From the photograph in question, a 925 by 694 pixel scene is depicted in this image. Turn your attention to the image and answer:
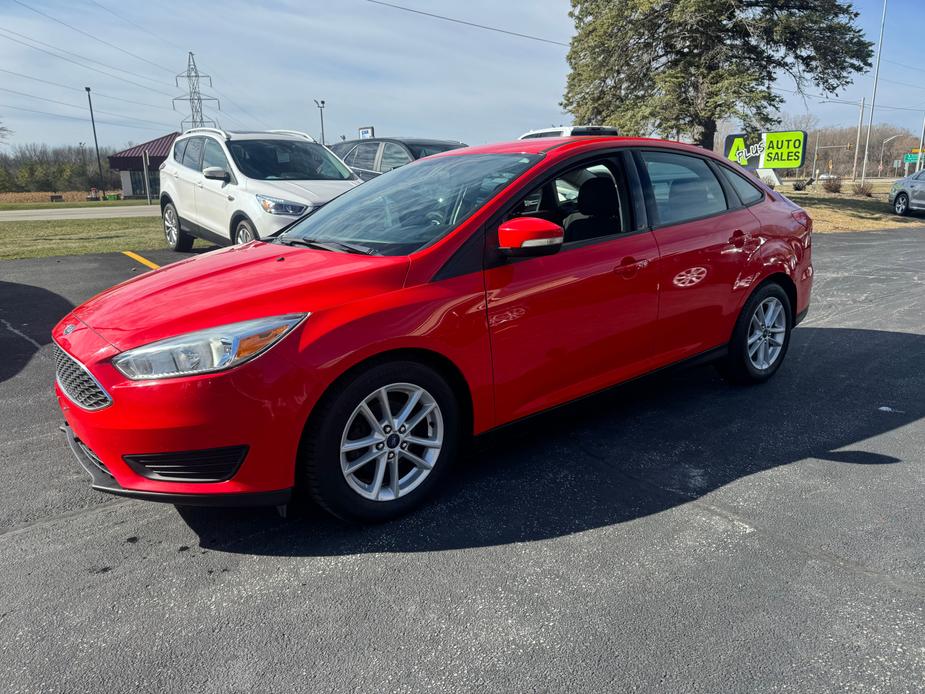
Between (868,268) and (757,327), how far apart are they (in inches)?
294

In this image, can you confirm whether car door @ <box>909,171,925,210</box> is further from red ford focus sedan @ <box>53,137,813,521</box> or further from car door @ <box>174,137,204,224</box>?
car door @ <box>174,137,204,224</box>

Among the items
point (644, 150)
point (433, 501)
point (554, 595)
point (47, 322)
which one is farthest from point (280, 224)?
point (554, 595)

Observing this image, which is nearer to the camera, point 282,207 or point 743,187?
point 743,187

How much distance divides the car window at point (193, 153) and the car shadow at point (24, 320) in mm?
2847

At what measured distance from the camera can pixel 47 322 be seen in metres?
6.47

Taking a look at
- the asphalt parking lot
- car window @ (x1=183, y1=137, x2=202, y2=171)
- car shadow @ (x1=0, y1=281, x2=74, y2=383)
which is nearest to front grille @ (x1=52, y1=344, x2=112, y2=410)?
the asphalt parking lot

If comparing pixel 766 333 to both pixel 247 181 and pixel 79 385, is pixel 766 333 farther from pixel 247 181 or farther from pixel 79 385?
pixel 247 181

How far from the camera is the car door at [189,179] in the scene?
9570mm

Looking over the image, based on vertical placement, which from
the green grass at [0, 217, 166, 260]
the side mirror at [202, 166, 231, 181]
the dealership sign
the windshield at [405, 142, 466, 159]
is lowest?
the green grass at [0, 217, 166, 260]

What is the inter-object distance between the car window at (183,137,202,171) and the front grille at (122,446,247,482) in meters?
8.00

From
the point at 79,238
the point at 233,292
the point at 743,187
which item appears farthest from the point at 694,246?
the point at 79,238

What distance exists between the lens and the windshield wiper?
3.28 m

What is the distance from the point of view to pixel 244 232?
327 inches

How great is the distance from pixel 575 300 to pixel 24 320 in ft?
18.9
